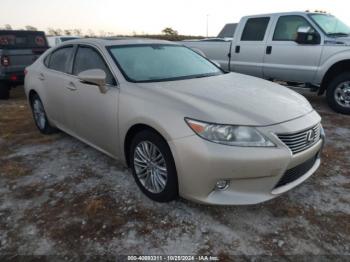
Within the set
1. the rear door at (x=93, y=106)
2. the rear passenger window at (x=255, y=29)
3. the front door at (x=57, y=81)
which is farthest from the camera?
the rear passenger window at (x=255, y=29)

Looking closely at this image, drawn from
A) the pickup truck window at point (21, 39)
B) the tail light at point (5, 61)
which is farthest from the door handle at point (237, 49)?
the pickup truck window at point (21, 39)

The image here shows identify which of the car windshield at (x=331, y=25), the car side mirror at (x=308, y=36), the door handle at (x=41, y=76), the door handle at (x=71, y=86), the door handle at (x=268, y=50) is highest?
the car windshield at (x=331, y=25)

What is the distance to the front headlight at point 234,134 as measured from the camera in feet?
Answer: 8.07

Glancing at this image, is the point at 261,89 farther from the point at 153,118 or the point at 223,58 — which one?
the point at 223,58

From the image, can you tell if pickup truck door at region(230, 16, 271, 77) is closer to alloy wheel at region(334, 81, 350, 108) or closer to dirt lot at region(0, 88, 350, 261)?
alloy wheel at region(334, 81, 350, 108)

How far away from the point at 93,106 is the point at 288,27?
496cm

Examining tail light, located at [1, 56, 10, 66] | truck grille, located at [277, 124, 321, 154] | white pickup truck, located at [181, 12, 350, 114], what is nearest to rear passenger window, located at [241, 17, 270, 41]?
white pickup truck, located at [181, 12, 350, 114]

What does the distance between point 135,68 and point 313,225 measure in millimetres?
2353

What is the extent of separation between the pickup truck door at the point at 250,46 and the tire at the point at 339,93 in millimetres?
1557

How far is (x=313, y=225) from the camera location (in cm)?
267

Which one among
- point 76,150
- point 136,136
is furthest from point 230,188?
point 76,150

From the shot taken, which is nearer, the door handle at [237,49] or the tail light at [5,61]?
the door handle at [237,49]

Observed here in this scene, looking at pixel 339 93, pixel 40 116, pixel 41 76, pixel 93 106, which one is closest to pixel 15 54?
pixel 40 116

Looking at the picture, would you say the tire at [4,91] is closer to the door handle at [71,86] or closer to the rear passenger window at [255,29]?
the door handle at [71,86]
